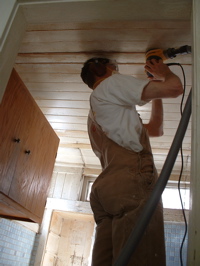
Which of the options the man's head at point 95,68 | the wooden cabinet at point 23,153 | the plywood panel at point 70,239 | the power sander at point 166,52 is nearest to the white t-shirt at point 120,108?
the man's head at point 95,68

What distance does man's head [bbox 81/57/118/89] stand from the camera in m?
1.63

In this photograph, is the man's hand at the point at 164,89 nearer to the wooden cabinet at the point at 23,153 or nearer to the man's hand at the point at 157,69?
the man's hand at the point at 157,69

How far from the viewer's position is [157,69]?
147cm

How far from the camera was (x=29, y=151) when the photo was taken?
72.9 inches

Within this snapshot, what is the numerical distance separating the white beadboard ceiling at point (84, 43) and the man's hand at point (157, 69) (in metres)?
0.14

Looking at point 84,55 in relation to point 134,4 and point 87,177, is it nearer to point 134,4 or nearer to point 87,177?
point 134,4

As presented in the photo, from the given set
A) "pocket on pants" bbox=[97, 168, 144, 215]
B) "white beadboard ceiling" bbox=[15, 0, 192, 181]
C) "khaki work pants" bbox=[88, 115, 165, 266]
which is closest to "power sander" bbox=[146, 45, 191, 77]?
"white beadboard ceiling" bbox=[15, 0, 192, 181]

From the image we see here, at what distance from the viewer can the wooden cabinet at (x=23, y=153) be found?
157cm

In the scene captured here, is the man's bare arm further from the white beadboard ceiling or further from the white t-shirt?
the white t-shirt

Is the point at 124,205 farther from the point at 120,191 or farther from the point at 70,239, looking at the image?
the point at 70,239

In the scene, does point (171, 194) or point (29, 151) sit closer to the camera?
point (29, 151)

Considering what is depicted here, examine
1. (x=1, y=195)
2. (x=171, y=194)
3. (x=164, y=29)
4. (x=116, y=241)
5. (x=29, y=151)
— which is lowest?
(x=116, y=241)

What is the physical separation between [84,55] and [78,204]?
93.3 inches

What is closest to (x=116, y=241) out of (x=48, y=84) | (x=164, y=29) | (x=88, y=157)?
(x=164, y=29)
